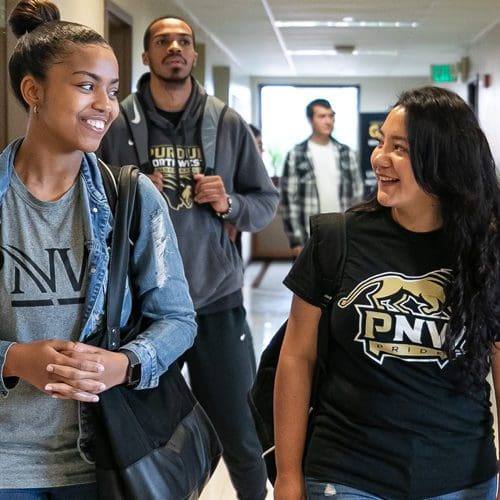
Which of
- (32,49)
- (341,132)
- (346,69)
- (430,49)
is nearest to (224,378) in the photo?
(32,49)

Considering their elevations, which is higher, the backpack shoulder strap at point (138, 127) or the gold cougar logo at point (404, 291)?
the backpack shoulder strap at point (138, 127)

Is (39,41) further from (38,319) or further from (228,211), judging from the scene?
(228,211)

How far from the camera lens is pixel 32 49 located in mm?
1620

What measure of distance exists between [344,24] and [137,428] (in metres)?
8.14

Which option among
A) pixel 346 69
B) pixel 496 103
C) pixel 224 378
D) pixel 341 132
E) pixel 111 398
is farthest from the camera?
pixel 341 132

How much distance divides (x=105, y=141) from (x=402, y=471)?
1635 millimetres

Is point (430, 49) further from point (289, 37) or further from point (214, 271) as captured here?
point (214, 271)

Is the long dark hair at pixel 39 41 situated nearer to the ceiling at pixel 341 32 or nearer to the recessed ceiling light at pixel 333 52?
the ceiling at pixel 341 32

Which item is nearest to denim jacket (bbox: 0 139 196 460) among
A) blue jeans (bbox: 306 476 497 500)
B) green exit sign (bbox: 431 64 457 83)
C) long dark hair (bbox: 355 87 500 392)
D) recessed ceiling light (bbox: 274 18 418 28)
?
blue jeans (bbox: 306 476 497 500)

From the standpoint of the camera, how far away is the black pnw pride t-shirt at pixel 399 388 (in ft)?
5.34

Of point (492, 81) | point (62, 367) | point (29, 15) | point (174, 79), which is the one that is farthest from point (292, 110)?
point (62, 367)

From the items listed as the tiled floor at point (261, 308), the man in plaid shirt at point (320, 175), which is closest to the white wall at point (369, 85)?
the tiled floor at point (261, 308)

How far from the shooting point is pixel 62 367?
143 centimetres

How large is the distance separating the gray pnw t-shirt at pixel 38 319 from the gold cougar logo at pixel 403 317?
0.51 m
